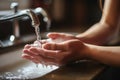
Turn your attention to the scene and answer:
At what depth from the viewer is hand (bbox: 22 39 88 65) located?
1.04 metres

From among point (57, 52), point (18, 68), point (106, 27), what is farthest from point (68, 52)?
point (106, 27)

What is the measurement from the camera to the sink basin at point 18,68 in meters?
1.10

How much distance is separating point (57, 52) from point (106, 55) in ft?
0.66

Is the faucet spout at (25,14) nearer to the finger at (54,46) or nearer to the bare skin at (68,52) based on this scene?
the bare skin at (68,52)

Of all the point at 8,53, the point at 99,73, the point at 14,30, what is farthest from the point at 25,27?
the point at 99,73

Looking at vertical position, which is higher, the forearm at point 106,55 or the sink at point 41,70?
the forearm at point 106,55

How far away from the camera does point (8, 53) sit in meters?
1.44

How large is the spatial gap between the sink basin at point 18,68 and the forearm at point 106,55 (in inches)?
6.4

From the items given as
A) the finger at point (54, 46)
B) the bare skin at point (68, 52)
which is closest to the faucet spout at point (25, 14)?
the bare skin at point (68, 52)

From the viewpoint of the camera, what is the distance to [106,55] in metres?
1.12

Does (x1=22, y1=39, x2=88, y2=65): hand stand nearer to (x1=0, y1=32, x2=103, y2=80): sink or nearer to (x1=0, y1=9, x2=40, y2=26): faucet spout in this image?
(x1=0, y1=32, x2=103, y2=80): sink

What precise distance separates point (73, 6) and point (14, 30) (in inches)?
40.0

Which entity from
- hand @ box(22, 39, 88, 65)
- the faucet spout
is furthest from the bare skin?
the faucet spout

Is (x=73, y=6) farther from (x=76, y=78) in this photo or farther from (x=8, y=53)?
(x=76, y=78)
